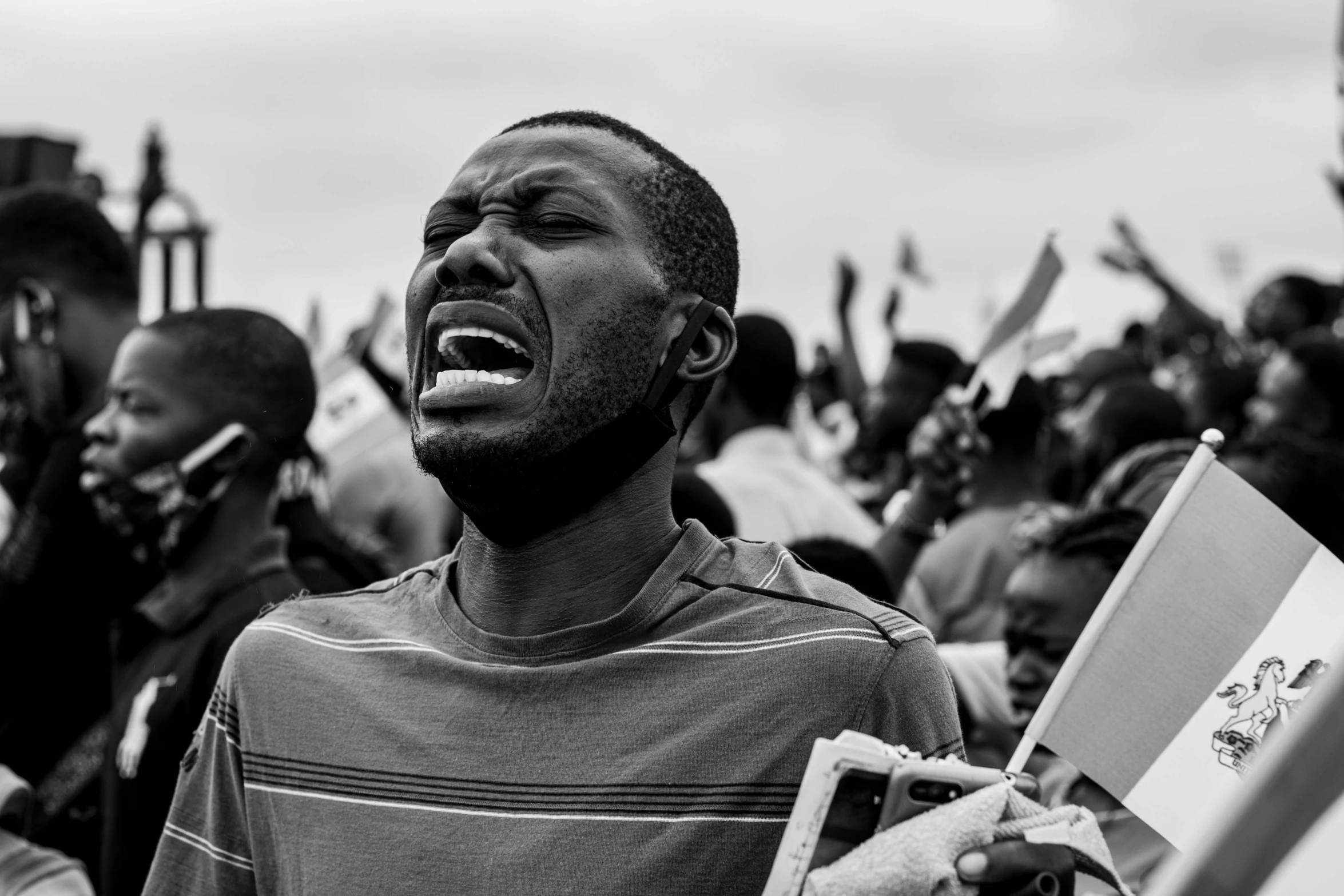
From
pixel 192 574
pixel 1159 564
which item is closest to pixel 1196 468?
pixel 1159 564

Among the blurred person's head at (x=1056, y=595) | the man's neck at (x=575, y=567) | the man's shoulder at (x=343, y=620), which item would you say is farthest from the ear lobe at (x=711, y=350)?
the blurred person's head at (x=1056, y=595)

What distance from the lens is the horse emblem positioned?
2.33 meters

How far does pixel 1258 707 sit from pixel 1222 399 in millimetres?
6304

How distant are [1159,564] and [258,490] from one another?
2.36 m

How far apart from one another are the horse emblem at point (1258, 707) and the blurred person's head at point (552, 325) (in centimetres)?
84

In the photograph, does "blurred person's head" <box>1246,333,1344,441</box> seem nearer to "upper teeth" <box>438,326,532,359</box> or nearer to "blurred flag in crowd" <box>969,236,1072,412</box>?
"blurred flag in crowd" <box>969,236,1072,412</box>

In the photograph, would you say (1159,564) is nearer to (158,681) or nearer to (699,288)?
(699,288)

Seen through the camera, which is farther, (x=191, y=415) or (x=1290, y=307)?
(x=1290, y=307)

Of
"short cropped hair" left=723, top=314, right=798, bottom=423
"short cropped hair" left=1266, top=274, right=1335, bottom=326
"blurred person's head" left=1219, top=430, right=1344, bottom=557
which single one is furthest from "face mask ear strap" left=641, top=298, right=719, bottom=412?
"short cropped hair" left=1266, top=274, right=1335, bottom=326

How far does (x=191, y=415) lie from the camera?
Answer: 4.04 m

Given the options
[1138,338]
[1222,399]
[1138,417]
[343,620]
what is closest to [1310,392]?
[1138,417]

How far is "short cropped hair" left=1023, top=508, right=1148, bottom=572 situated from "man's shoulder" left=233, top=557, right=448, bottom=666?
72.7 inches

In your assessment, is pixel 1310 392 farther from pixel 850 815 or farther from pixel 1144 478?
pixel 850 815

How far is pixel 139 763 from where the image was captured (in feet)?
Result: 11.1
